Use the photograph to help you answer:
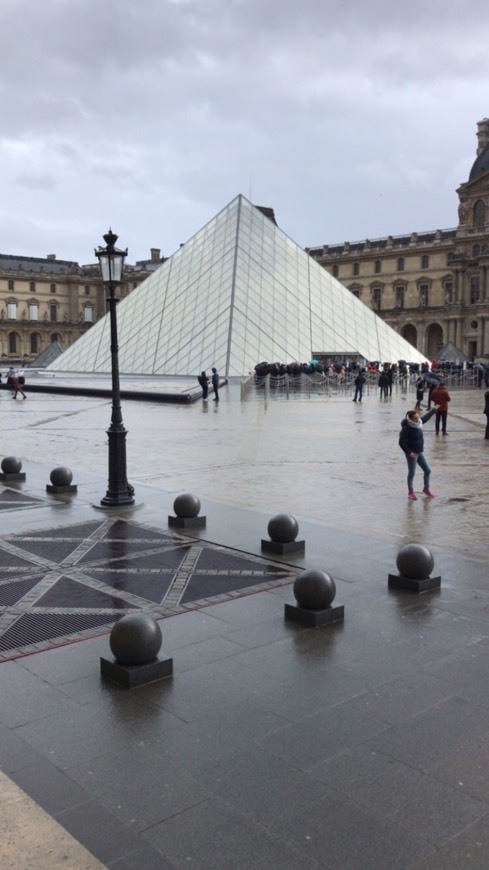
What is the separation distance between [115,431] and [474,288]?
75.3 meters

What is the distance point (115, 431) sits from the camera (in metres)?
9.50

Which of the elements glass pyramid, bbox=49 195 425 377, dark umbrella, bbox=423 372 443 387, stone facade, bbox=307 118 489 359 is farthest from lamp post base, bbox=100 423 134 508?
stone facade, bbox=307 118 489 359

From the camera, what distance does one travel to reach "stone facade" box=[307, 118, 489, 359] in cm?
7675

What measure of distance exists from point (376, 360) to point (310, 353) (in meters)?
5.31

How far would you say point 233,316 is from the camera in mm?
40188

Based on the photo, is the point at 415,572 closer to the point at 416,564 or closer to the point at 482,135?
the point at 416,564

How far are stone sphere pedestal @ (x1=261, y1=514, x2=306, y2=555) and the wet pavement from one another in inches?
5.9

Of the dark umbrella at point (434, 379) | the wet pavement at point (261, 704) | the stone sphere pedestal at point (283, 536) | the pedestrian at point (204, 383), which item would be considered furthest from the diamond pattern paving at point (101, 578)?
the pedestrian at point (204, 383)

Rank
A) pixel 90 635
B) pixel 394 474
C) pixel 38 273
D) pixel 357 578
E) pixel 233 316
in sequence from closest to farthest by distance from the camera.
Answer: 1. pixel 90 635
2. pixel 357 578
3. pixel 394 474
4. pixel 233 316
5. pixel 38 273

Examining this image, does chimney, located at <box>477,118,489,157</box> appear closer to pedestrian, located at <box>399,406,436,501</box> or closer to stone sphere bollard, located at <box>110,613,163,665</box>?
pedestrian, located at <box>399,406,436,501</box>

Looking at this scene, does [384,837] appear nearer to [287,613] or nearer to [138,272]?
[287,613]

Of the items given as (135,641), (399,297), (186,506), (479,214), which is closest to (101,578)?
(186,506)

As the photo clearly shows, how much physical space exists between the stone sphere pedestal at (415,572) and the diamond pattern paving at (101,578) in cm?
94

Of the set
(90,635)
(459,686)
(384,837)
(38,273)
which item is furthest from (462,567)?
(38,273)
